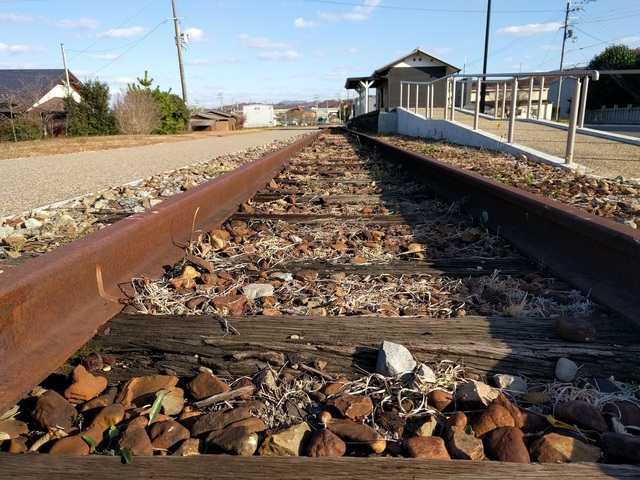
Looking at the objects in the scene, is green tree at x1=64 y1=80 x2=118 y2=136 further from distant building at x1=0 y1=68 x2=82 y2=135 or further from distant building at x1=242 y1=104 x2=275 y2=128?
distant building at x1=242 y1=104 x2=275 y2=128

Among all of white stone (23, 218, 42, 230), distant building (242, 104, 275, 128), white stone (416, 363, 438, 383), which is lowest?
distant building (242, 104, 275, 128)

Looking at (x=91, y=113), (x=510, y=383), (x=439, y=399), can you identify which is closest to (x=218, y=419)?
(x=439, y=399)

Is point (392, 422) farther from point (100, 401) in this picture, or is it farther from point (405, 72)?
point (405, 72)

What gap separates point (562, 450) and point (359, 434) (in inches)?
19.4

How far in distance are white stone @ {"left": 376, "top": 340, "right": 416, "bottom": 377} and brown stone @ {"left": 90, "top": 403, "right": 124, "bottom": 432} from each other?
766 mm

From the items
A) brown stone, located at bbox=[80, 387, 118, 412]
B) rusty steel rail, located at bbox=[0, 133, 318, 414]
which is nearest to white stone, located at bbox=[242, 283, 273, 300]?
rusty steel rail, located at bbox=[0, 133, 318, 414]

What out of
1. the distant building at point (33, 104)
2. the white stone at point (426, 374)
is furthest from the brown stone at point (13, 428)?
the distant building at point (33, 104)

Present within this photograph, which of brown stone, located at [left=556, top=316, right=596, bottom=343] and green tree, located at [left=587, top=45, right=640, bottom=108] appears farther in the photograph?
green tree, located at [left=587, top=45, right=640, bottom=108]

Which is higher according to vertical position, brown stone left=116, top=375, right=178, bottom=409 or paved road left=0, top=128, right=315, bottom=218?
brown stone left=116, top=375, right=178, bottom=409

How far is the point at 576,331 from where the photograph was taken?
1691mm

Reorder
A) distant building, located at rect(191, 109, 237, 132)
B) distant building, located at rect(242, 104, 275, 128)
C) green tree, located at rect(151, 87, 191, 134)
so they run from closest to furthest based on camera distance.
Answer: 1. green tree, located at rect(151, 87, 191, 134)
2. distant building, located at rect(191, 109, 237, 132)
3. distant building, located at rect(242, 104, 275, 128)

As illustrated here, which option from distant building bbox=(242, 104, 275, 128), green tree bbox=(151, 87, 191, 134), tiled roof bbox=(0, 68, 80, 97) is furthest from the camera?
distant building bbox=(242, 104, 275, 128)

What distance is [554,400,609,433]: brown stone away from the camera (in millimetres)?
1335

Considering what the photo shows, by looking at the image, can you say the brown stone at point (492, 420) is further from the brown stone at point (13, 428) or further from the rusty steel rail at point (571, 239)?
the brown stone at point (13, 428)
